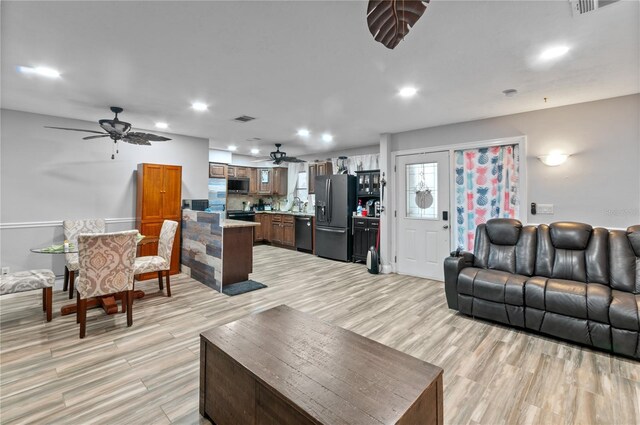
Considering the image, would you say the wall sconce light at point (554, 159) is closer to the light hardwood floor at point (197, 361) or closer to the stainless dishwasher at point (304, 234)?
the light hardwood floor at point (197, 361)

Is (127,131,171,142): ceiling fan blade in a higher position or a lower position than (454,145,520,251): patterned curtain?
higher

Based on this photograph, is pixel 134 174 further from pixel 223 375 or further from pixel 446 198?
pixel 446 198

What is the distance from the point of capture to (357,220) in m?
6.36

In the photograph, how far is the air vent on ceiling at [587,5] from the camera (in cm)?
179

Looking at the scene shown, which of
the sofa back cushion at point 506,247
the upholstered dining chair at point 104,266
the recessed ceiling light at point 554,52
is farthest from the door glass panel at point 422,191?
the upholstered dining chair at point 104,266

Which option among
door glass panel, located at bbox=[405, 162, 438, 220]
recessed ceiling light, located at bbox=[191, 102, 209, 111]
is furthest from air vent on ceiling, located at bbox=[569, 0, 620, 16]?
recessed ceiling light, located at bbox=[191, 102, 209, 111]

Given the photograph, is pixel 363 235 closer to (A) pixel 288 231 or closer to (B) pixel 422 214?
(B) pixel 422 214

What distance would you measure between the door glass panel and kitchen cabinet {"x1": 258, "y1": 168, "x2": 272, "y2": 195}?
15.5 ft

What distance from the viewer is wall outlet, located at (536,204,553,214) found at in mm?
3986

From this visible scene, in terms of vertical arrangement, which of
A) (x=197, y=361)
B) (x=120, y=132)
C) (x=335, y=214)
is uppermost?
(x=120, y=132)

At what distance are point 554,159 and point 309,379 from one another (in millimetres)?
4306

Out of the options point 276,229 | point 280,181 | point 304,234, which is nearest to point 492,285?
point 304,234

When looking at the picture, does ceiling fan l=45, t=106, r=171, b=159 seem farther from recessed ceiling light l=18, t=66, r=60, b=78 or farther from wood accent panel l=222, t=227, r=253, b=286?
wood accent panel l=222, t=227, r=253, b=286

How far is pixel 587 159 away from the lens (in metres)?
3.73
